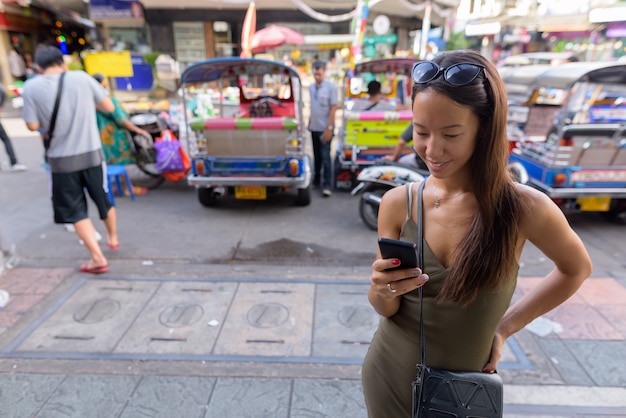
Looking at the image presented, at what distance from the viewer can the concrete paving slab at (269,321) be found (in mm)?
3053

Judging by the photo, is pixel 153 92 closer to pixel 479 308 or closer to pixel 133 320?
pixel 133 320

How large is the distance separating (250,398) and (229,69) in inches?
212

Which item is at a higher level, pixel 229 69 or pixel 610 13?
pixel 610 13

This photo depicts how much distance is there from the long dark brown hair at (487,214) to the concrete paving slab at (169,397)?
2009mm

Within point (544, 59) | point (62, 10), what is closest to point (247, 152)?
point (544, 59)

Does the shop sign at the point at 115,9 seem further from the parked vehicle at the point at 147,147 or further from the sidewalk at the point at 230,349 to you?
the sidewalk at the point at 230,349

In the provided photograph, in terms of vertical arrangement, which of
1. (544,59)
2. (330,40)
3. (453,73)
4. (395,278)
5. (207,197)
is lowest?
(207,197)

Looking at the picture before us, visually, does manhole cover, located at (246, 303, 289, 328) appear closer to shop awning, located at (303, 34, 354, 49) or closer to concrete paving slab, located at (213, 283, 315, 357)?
concrete paving slab, located at (213, 283, 315, 357)

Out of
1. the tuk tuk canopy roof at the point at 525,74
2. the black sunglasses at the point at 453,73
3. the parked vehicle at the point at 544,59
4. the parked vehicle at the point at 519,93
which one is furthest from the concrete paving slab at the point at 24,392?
the parked vehicle at the point at 544,59

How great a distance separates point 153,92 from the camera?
1644cm

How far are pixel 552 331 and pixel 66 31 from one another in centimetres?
2839

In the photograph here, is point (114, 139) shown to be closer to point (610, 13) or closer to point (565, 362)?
point (565, 362)

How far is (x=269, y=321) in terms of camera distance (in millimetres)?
3369

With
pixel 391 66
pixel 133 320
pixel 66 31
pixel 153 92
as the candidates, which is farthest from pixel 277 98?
pixel 66 31
